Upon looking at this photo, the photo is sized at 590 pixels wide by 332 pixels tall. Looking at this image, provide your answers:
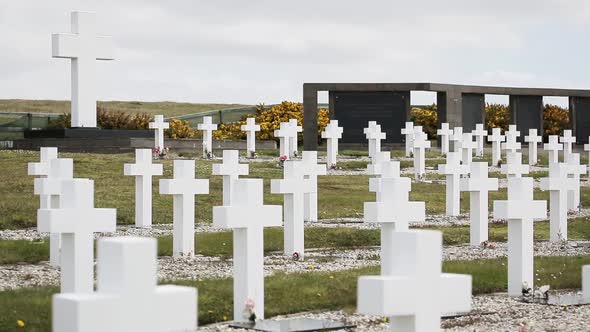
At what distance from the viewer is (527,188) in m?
13.7

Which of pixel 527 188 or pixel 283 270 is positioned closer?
pixel 527 188

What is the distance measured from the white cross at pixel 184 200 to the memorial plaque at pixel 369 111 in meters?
25.9

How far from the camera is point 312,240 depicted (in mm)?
19688

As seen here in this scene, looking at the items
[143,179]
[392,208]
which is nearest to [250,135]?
[143,179]

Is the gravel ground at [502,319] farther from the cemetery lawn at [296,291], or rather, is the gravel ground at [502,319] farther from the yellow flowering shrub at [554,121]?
the yellow flowering shrub at [554,121]

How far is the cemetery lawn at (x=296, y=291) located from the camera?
11.5 meters

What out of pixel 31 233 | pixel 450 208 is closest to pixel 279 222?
pixel 31 233

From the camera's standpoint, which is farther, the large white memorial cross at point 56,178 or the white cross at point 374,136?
the white cross at point 374,136

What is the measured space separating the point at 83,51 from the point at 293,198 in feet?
62.4

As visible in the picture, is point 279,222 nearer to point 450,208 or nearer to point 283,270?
point 283,270

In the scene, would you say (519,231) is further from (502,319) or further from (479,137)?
(479,137)

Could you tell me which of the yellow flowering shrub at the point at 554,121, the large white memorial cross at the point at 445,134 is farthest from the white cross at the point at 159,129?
the yellow flowering shrub at the point at 554,121

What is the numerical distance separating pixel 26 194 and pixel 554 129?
33900 mm

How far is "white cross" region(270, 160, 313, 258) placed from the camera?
16.4 metres
